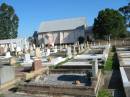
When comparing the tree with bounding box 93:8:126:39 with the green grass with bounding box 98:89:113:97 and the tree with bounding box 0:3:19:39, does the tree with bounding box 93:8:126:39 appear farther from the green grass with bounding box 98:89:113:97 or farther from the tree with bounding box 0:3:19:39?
the green grass with bounding box 98:89:113:97

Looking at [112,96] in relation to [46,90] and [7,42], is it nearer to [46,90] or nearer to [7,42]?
[46,90]

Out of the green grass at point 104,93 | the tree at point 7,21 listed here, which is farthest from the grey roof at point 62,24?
the green grass at point 104,93

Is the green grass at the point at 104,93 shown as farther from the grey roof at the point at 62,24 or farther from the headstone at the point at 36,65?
the grey roof at the point at 62,24

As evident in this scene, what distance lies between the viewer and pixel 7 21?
7762 cm

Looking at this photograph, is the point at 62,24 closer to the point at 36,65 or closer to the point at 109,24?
the point at 109,24

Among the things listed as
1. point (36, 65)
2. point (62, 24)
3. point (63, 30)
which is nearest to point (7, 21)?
point (62, 24)

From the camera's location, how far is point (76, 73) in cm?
1538

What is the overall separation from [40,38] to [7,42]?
63.0ft

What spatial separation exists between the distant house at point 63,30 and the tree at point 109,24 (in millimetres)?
10595

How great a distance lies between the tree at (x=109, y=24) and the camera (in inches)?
2301

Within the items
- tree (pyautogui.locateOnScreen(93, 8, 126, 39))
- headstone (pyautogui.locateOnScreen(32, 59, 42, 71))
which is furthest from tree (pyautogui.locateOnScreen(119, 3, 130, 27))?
headstone (pyautogui.locateOnScreen(32, 59, 42, 71))

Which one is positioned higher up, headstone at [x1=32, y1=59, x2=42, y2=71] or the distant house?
the distant house

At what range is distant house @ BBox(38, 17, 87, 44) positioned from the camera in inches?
2854

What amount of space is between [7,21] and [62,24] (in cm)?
1642
